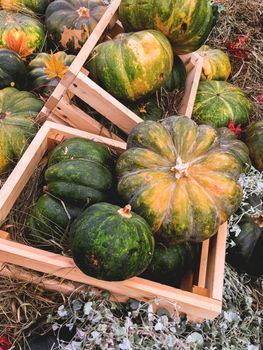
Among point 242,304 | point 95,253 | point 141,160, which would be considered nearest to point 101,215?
point 95,253

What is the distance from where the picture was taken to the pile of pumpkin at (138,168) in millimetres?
1923

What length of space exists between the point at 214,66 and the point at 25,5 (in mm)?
1763

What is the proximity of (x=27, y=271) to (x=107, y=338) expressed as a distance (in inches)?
21.0

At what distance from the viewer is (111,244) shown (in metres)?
1.85

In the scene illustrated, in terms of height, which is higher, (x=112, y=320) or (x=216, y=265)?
(x=112, y=320)

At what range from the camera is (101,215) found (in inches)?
75.5

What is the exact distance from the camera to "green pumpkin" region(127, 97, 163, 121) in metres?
2.84

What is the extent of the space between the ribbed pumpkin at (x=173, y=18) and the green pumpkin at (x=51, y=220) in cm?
129

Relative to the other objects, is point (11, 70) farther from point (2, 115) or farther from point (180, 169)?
point (180, 169)

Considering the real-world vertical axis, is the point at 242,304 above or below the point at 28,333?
below

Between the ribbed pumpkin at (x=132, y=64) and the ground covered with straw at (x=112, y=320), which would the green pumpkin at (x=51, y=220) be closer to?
the ground covered with straw at (x=112, y=320)

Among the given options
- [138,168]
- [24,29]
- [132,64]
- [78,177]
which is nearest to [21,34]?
[24,29]

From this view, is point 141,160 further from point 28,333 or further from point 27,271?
point 28,333

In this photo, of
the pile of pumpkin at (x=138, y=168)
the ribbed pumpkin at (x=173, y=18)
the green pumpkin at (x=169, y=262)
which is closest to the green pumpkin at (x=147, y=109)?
the pile of pumpkin at (x=138, y=168)
